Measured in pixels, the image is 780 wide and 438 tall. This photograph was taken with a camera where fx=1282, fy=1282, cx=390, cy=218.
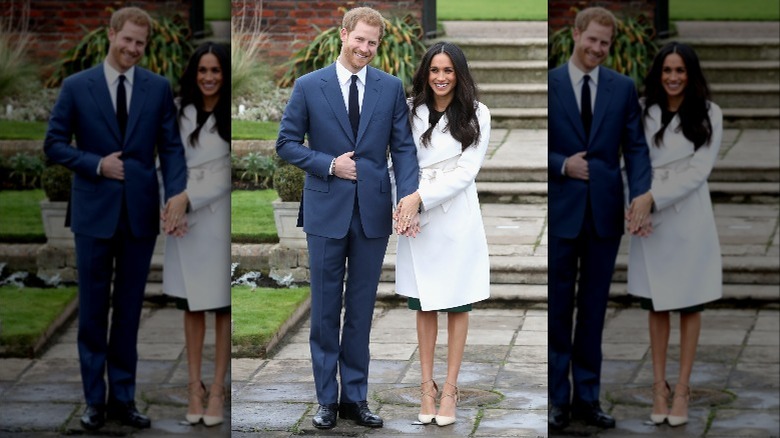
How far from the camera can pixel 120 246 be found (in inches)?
151

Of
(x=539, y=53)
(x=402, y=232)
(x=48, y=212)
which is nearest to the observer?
(x=48, y=212)

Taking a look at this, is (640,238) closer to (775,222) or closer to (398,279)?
(775,222)

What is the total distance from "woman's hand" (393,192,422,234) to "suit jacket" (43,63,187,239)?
1362 millimetres

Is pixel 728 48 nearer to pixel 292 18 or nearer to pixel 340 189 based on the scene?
pixel 340 189

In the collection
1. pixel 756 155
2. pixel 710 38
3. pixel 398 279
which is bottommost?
pixel 398 279

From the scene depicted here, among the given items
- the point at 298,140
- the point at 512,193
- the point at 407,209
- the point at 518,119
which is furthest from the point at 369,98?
the point at 518,119

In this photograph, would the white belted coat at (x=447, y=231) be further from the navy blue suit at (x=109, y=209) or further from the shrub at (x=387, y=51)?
the navy blue suit at (x=109, y=209)

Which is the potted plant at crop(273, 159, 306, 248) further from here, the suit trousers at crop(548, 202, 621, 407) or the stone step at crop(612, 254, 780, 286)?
the stone step at crop(612, 254, 780, 286)

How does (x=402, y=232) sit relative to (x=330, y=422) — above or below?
above

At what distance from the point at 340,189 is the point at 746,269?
72.2 inches

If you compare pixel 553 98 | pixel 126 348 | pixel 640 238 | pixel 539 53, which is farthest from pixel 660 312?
pixel 539 53

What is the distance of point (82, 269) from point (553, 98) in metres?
1.48

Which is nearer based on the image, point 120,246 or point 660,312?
point 660,312

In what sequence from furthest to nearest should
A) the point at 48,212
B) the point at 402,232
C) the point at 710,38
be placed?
the point at 402,232 → the point at 48,212 → the point at 710,38
